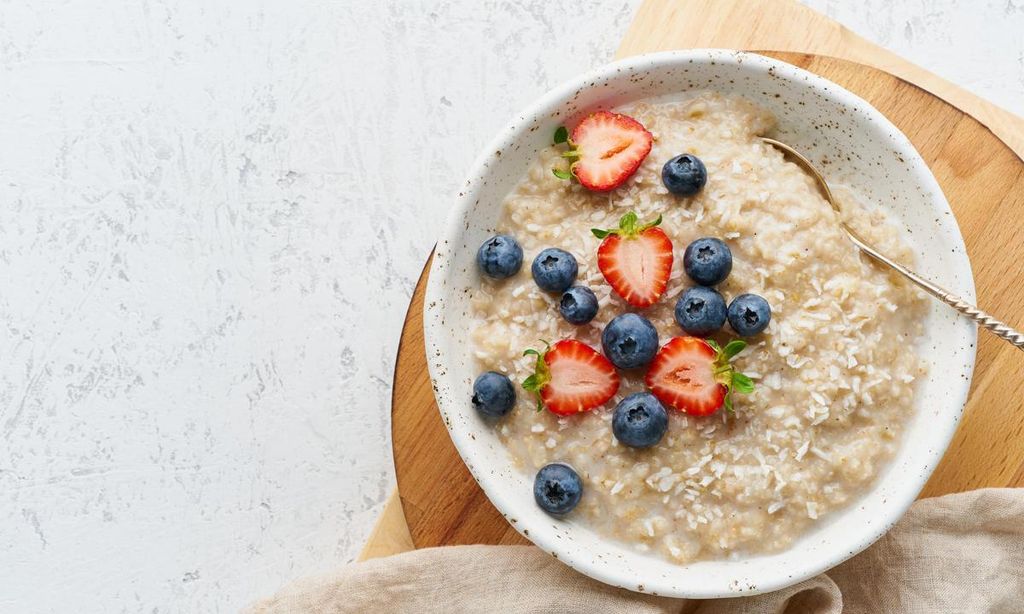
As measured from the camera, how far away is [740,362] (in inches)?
92.1

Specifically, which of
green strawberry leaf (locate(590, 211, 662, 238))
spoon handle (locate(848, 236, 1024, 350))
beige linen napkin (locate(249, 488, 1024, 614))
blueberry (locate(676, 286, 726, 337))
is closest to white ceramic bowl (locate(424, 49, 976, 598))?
spoon handle (locate(848, 236, 1024, 350))

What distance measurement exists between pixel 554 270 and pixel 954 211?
1.17 m

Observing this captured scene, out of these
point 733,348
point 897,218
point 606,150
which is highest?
point 897,218

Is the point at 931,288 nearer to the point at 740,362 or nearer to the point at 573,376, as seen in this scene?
the point at 740,362

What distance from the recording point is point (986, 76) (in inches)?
120

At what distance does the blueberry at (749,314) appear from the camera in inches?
88.8

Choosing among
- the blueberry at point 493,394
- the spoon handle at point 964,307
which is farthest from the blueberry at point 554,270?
the spoon handle at point 964,307

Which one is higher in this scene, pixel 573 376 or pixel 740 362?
pixel 740 362

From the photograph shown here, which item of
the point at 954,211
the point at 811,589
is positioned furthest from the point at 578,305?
the point at 954,211

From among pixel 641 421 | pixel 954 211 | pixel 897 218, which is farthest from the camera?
pixel 954 211

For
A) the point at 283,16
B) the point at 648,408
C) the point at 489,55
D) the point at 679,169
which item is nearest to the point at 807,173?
the point at 679,169

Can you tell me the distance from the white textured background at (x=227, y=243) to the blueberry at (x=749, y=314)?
3.77 feet

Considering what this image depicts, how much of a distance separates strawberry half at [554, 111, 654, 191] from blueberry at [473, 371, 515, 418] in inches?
21.3

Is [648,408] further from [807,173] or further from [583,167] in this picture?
[807,173]
